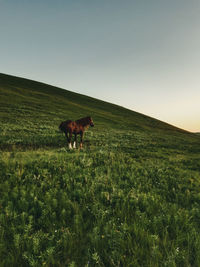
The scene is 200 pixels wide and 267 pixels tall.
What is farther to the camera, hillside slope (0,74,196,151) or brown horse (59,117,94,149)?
hillside slope (0,74,196,151)

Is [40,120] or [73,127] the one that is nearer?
[73,127]

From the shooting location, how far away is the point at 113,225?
8.41 feet

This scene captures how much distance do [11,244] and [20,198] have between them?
1217mm

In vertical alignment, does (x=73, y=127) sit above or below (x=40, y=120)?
above

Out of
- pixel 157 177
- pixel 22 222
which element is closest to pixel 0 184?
pixel 22 222

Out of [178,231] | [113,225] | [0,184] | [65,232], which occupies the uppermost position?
[178,231]

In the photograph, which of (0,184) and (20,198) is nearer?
(20,198)

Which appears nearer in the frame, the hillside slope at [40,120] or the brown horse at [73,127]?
the brown horse at [73,127]

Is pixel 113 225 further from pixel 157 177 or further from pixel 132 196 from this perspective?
pixel 157 177

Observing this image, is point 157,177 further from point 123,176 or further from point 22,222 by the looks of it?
point 22,222

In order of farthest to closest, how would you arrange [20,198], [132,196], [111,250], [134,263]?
[132,196] < [20,198] < [111,250] < [134,263]

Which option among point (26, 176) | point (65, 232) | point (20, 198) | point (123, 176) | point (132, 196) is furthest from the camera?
point (123, 176)

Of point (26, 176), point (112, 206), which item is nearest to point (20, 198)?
point (26, 176)

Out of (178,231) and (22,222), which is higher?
(178,231)
